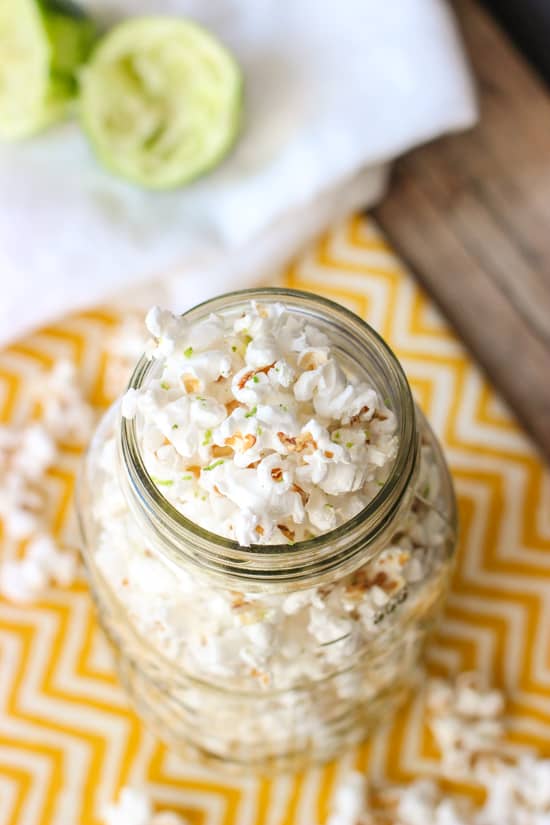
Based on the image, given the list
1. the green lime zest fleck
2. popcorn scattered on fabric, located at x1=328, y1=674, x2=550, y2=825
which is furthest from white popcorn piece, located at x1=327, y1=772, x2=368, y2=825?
the green lime zest fleck

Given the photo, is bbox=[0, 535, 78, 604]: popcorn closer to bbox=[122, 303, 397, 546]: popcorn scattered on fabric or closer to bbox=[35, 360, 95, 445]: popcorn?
bbox=[35, 360, 95, 445]: popcorn

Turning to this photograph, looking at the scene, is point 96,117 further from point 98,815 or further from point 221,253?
point 98,815

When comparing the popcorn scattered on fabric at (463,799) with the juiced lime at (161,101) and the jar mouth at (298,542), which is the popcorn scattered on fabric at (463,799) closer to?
the jar mouth at (298,542)

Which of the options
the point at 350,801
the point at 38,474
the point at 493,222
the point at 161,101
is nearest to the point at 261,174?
the point at 161,101

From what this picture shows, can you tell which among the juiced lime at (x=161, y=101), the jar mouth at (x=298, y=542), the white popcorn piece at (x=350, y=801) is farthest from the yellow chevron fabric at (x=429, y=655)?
the jar mouth at (x=298, y=542)

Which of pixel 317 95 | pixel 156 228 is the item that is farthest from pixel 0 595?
pixel 317 95

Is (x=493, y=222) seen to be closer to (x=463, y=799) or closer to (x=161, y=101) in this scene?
(x=161, y=101)

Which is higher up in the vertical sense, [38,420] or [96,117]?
[96,117]
